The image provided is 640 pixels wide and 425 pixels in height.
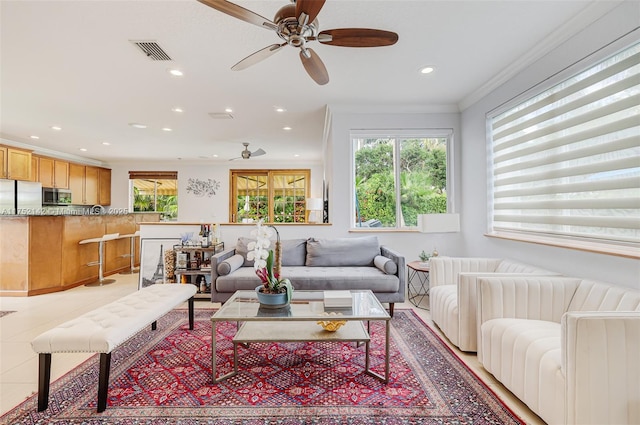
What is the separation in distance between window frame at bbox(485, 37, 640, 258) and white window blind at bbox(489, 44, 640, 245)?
0.09ft

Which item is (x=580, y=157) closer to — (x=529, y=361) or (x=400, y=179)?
(x=529, y=361)

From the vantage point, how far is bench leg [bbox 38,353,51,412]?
67.6 inches

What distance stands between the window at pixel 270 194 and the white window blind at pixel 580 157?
6.18 m

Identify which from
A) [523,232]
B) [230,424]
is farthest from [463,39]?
[230,424]

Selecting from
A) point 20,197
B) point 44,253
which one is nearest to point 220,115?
point 44,253

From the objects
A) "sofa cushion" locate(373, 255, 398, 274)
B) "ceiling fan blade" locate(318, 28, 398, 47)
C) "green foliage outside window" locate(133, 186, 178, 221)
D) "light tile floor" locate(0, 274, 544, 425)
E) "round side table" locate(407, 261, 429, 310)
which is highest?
"ceiling fan blade" locate(318, 28, 398, 47)

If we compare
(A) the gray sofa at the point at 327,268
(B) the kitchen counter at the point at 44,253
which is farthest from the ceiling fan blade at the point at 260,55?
(B) the kitchen counter at the point at 44,253

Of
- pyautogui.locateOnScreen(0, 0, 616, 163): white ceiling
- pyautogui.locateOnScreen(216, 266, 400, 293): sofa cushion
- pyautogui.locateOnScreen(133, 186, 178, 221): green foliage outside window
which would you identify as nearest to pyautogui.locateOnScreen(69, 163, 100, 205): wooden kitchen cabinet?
pyautogui.locateOnScreen(133, 186, 178, 221): green foliage outside window

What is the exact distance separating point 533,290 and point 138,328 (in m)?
2.73

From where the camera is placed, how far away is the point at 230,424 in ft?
5.32

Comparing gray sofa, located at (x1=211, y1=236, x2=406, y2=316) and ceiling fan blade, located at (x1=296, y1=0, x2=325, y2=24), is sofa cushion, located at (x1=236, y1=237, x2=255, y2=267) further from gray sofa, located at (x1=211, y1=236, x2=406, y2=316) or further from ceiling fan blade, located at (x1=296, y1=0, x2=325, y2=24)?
ceiling fan blade, located at (x1=296, y1=0, x2=325, y2=24)

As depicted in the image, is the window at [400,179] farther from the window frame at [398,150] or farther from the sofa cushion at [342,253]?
the sofa cushion at [342,253]

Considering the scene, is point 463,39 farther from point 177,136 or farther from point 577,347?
point 177,136

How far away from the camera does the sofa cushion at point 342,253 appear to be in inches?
150
